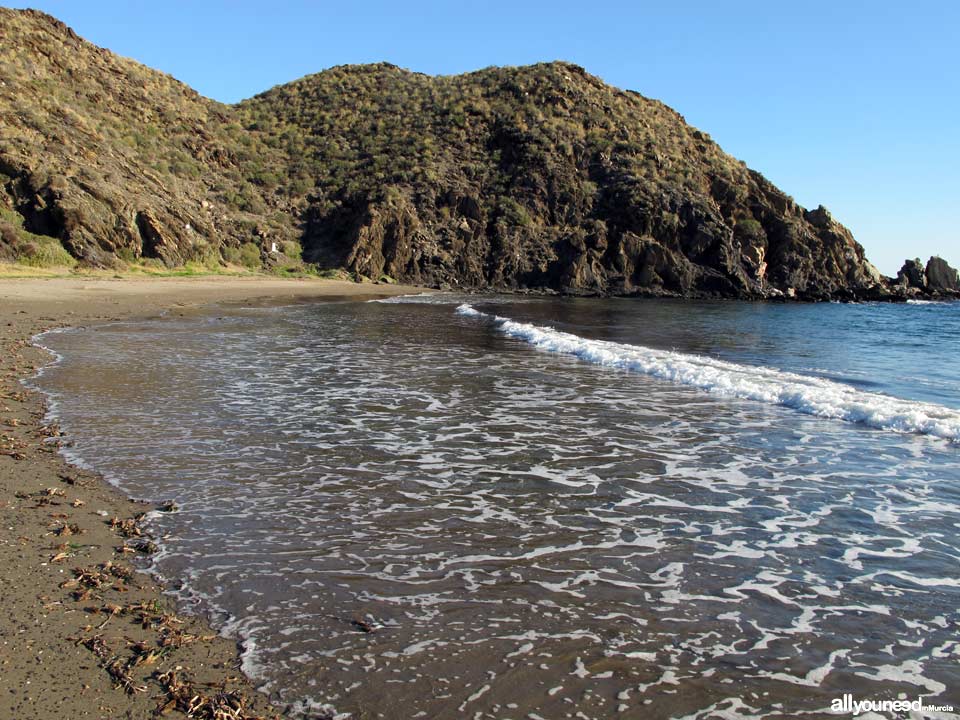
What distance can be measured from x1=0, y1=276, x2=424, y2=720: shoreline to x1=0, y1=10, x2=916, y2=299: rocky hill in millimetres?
39682

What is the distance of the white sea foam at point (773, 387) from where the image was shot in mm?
10258

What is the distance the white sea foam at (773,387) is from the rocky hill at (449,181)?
33548mm

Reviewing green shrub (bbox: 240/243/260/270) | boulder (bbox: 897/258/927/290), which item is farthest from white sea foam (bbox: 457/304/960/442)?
boulder (bbox: 897/258/927/290)

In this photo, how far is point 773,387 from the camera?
13.1 m

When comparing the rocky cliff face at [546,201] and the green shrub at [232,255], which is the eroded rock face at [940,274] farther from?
the green shrub at [232,255]

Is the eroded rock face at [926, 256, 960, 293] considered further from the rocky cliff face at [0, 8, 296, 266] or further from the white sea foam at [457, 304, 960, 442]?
the white sea foam at [457, 304, 960, 442]

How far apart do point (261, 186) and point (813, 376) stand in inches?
2340

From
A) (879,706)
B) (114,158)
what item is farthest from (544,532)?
(114,158)

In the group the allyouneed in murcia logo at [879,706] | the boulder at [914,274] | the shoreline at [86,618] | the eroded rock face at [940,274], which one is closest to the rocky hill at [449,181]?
the boulder at [914,274]

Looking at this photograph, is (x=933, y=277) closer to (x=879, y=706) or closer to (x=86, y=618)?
(x=879, y=706)

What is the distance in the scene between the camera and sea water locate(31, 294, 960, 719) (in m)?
3.56

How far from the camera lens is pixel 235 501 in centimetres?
595

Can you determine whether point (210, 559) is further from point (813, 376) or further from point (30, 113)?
point (30, 113)

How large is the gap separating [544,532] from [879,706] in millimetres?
2656
